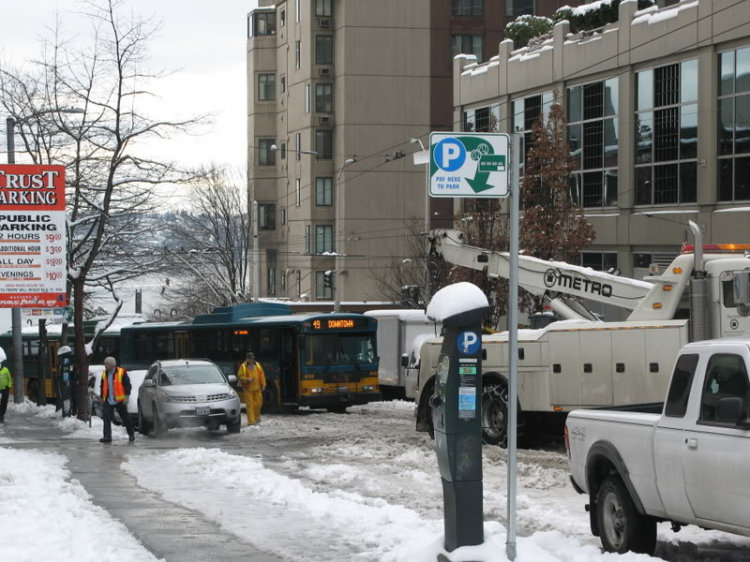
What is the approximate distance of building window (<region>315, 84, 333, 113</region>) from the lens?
68812 millimetres

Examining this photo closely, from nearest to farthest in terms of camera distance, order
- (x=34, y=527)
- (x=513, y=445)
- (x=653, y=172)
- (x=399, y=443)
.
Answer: (x=513, y=445) < (x=34, y=527) < (x=399, y=443) < (x=653, y=172)

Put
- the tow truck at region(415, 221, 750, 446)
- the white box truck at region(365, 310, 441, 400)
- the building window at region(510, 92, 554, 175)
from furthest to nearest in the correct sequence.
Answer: the building window at region(510, 92, 554, 175) → the white box truck at region(365, 310, 441, 400) → the tow truck at region(415, 221, 750, 446)

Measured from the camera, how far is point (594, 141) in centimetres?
3994

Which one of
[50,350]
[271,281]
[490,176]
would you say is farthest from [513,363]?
[271,281]

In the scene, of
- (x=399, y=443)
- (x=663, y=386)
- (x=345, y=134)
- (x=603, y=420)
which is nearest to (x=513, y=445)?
(x=603, y=420)

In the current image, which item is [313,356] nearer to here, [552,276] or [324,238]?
[552,276]

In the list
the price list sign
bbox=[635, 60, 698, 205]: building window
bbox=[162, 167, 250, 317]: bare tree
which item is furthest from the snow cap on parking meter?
bbox=[162, 167, 250, 317]: bare tree

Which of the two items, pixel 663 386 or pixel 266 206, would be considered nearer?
pixel 663 386

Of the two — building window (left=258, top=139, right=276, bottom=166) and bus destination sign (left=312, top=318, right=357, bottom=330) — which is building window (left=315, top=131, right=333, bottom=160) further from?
bus destination sign (left=312, top=318, right=357, bottom=330)

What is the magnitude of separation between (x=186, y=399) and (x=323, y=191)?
152 ft

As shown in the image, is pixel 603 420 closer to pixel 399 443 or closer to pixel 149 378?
pixel 399 443

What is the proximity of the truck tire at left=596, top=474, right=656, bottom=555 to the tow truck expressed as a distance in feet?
23.5

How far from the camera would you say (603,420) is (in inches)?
395

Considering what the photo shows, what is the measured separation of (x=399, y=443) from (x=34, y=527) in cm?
980
